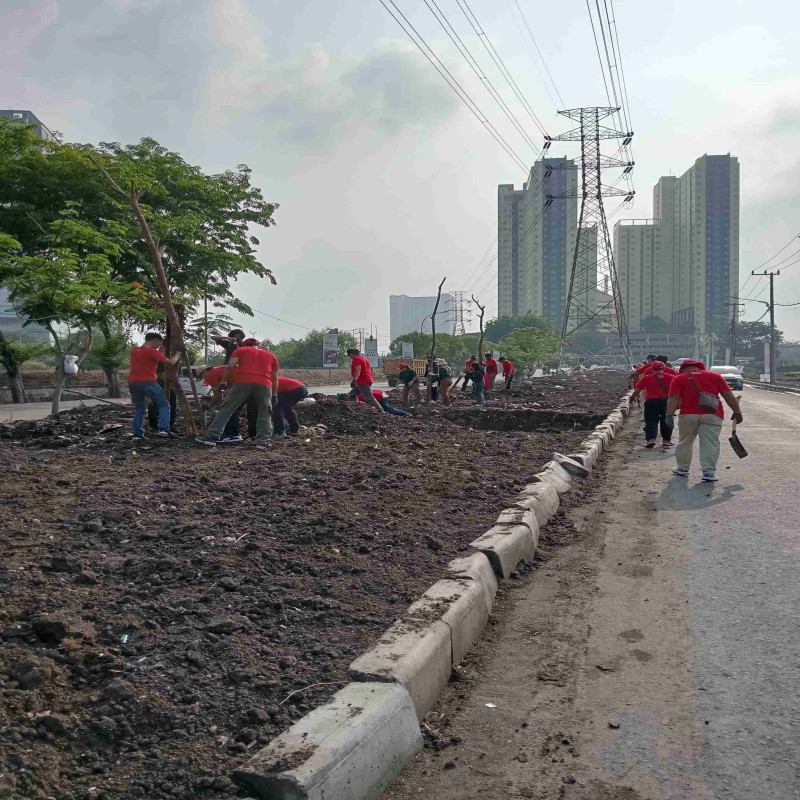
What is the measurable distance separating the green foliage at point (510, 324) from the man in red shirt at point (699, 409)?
91500mm

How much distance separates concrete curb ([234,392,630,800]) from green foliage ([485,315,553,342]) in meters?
97.5

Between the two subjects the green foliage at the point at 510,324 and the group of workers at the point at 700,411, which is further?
the green foliage at the point at 510,324

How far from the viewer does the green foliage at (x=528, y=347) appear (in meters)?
52.5

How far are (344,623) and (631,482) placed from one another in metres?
6.33

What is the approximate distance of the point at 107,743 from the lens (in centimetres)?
248

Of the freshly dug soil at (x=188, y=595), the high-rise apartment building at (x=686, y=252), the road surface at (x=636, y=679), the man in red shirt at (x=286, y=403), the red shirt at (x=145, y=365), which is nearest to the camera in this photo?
the freshly dug soil at (x=188, y=595)

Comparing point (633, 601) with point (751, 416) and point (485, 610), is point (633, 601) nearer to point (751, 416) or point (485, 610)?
point (485, 610)

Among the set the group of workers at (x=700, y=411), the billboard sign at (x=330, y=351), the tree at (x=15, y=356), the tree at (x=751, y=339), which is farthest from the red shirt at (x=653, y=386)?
the tree at (x=751, y=339)

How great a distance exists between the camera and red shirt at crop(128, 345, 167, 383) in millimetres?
9930

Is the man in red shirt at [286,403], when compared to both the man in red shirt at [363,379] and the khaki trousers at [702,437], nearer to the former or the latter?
the man in red shirt at [363,379]

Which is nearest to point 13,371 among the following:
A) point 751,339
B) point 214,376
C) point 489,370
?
point 489,370

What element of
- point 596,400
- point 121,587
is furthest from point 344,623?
point 596,400

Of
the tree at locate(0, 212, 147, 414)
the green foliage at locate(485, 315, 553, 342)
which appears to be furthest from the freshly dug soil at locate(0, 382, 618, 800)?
the green foliage at locate(485, 315, 553, 342)

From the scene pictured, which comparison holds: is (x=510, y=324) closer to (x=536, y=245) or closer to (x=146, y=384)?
(x=536, y=245)
